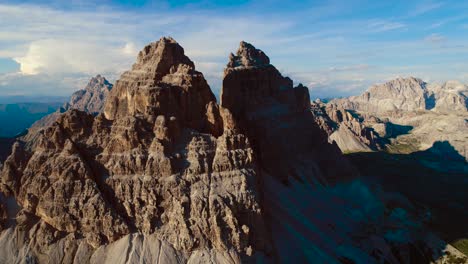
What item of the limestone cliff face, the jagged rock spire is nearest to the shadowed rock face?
the jagged rock spire

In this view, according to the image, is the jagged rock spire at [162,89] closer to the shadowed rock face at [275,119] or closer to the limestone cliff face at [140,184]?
the limestone cliff face at [140,184]

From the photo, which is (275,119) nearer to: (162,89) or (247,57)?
(247,57)

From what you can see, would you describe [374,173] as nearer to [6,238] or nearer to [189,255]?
[189,255]

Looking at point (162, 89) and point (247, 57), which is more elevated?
point (247, 57)

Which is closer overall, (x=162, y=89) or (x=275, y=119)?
(x=162, y=89)

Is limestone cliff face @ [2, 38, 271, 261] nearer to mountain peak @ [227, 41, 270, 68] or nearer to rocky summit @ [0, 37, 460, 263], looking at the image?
→ rocky summit @ [0, 37, 460, 263]

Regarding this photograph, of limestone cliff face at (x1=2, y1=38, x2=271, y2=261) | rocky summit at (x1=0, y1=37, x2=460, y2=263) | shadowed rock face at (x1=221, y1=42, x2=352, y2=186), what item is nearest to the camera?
rocky summit at (x1=0, y1=37, x2=460, y2=263)

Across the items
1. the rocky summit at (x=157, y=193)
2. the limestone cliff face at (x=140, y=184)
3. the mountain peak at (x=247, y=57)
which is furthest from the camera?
the mountain peak at (x=247, y=57)

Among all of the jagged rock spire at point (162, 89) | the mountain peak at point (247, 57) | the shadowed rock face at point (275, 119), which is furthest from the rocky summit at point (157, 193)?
the mountain peak at point (247, 57)

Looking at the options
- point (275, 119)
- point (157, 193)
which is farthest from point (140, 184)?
point (275, 119)
